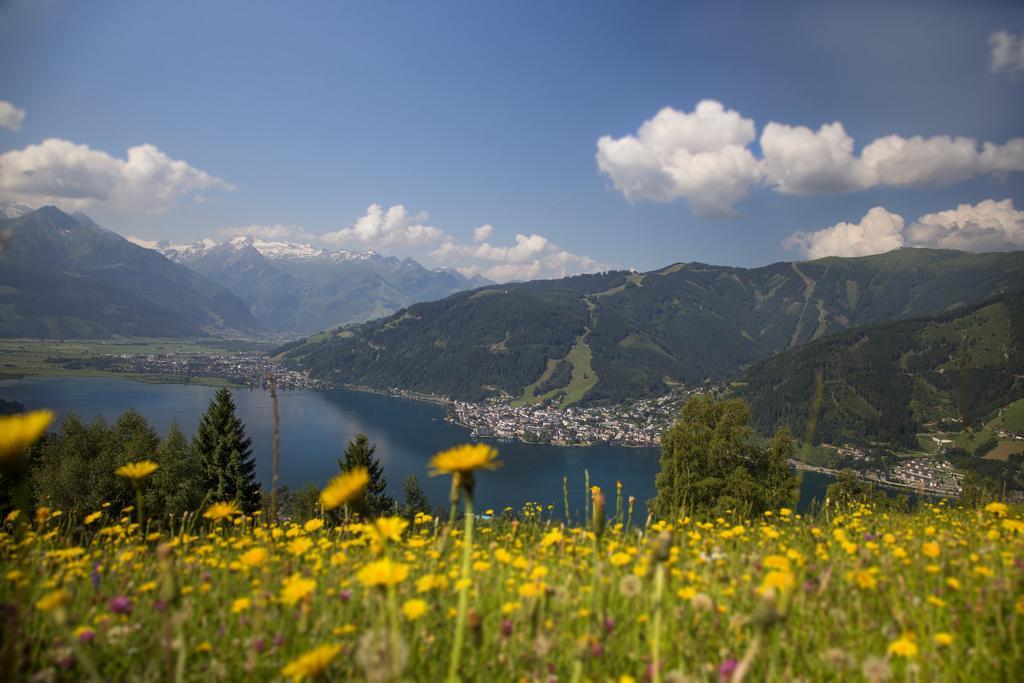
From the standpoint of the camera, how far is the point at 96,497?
27391mm

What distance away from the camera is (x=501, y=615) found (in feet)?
10.3

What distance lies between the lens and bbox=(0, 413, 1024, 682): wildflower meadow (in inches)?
88.3

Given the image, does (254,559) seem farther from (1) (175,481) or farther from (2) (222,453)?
(2) (222,453)

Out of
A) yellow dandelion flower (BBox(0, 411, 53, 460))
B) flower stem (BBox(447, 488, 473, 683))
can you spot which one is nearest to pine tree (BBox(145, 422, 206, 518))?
yellow dandelion flower (BBox(0, 411, 53, 460))

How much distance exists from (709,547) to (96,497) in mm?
33990

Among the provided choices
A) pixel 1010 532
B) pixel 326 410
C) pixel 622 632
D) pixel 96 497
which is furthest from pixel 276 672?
pixel 326 410

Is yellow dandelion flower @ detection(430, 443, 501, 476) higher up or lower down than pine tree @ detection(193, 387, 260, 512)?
higher up

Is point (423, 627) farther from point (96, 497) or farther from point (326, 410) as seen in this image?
point (326, 410)

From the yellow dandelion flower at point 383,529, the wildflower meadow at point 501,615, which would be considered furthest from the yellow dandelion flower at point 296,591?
the yellow dandelion flower at point 383,529

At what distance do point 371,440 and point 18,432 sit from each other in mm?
147452

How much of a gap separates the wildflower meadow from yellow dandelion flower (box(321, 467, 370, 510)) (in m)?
0.01

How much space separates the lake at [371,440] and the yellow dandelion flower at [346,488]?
80674mm

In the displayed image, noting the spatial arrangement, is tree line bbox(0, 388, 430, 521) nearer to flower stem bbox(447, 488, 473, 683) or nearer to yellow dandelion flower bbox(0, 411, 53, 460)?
yellow dandelion flower bbox(0, 411, 53, 460)

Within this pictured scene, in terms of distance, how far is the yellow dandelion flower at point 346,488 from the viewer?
2.41 metres
